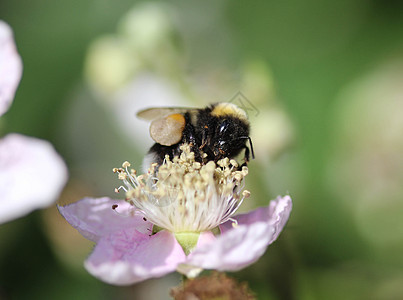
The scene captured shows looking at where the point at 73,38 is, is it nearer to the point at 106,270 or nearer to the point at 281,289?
the point at 281,289

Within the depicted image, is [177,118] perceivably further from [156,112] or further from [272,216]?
[272,216]

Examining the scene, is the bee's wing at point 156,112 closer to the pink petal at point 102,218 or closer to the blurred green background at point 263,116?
the pink petal at point 102,218

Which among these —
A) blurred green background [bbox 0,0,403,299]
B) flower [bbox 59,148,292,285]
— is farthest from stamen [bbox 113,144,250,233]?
blurred green background [bbox 0,0,403,299]

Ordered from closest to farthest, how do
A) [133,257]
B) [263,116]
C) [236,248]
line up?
1. [236,248]
2. [133,257]
3. [263,116]

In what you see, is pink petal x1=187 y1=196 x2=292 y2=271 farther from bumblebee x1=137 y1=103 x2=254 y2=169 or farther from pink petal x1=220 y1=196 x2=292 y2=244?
bumblebee x1=137 y1=103 x2=254 y2=169

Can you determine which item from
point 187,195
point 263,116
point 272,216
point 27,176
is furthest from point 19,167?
point 263,116

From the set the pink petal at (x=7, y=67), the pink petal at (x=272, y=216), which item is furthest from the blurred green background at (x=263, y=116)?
the pink petal at (x=7, y=67)
